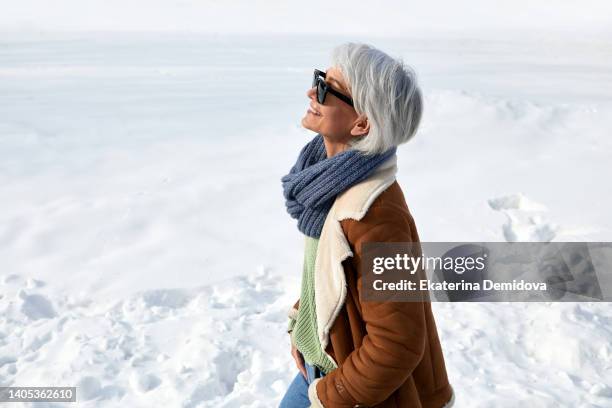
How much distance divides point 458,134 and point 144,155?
155 inches

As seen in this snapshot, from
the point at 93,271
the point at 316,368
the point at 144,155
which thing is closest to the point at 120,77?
the point at 144,155

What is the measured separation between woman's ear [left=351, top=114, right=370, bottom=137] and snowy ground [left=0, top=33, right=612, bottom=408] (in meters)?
1.94

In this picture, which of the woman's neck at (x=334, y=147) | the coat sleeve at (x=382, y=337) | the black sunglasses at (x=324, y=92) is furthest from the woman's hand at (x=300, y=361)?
the black sunglasses at (x=324, y=92)

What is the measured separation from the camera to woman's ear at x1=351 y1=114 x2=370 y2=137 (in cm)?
166

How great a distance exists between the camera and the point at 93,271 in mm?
4727

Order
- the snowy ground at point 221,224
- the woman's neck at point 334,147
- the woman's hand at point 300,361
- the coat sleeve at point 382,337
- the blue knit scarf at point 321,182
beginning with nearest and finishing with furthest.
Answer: the coat sleeve at point 382,337, the blue knit scarf at point 321,182, the woman's neck at point 334,147, the woman's hand at point 300,361, the snowy ground at point 221,224

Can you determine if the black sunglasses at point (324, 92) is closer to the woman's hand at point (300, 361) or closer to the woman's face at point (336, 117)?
the woman's face at point (336, 117)

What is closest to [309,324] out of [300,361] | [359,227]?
[300,361]

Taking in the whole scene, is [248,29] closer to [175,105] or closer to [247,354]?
[175,105]

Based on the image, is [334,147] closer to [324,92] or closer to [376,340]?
[324,92]

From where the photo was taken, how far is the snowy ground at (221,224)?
3.45 metres

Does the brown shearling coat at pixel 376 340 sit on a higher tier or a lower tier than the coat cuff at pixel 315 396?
higher

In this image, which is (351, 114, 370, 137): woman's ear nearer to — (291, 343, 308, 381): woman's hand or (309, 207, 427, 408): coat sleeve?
(309, 207, 427, 408): coat sleeve

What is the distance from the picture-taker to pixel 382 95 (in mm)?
1590
